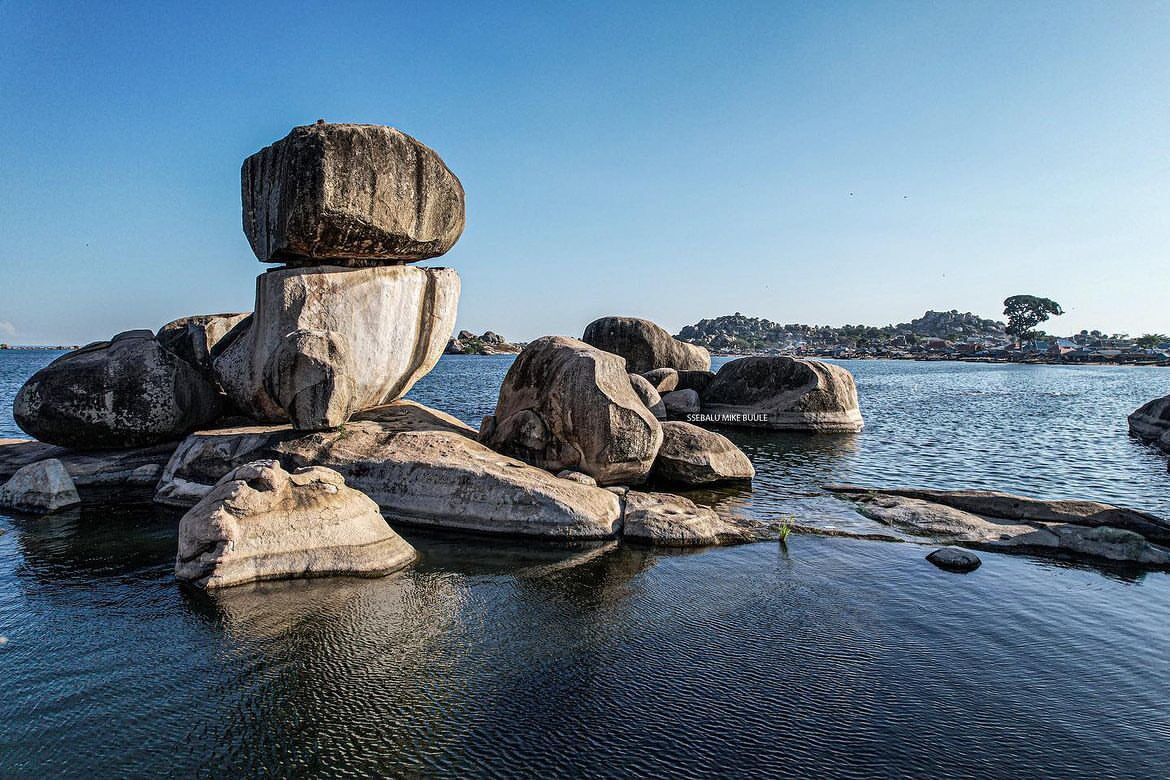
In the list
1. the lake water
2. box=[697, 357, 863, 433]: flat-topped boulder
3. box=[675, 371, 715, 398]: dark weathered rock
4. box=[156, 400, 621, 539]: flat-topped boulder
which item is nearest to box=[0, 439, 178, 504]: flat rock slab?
box=[156, 400, 621, 539]: flat-topped boulder

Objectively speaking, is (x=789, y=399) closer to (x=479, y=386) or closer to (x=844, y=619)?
(x=844, y=619)

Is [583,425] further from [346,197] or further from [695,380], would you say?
[695,380]

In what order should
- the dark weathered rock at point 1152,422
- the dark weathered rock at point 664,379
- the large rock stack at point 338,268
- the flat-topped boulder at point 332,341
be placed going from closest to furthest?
the large rock stack at point 338,268, the flat-topped boulder at point 332,341, the dark weathered rock at point 1152,422, the dark weathered rock at point 664,379

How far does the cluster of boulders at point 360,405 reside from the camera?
42.0ft

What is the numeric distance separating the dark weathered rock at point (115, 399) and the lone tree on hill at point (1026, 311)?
16476 centimetres

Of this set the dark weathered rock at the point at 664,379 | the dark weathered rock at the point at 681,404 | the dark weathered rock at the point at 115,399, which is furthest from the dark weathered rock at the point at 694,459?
the dark weathered rock at the point at 664,379

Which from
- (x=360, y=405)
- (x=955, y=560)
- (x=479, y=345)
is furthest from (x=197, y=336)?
(x=479, y=345)

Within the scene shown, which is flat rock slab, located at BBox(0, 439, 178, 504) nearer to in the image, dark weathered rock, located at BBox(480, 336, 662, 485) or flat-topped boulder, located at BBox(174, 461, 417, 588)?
flat-topped boulder, located at BBox(174, 461, 417, 588)

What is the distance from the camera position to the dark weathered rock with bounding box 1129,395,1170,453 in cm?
2756

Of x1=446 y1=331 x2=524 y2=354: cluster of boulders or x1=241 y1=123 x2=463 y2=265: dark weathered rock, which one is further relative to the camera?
x1=446 y1=331 x2=524 y2=354: cluster of boulders

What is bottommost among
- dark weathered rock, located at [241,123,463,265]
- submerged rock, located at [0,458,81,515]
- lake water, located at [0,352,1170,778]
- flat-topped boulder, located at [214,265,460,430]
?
lake water, located at [0,352,1170,778]

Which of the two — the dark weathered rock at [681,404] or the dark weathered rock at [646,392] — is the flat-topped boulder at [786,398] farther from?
the dark weathered rock at [646,392]

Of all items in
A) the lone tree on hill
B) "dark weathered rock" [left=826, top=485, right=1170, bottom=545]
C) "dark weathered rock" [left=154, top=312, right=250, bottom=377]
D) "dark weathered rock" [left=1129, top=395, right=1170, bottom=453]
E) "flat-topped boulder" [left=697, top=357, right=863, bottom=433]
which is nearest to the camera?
"dark weathered rock" [left=826, top=485, right=1170, bottom=545]

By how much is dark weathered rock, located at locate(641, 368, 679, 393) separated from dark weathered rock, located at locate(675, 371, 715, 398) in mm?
369
